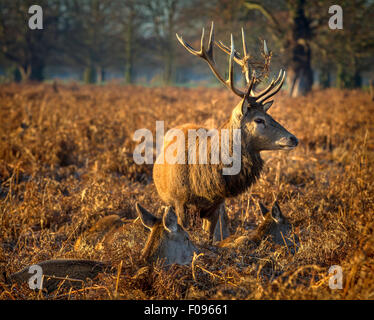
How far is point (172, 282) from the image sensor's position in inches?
109

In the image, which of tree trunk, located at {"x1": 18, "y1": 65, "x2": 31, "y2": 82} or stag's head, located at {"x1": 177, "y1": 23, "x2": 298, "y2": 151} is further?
tree trunk, located at {"x1": 18, "y1": 65, "x2": 31, "y2": 82}

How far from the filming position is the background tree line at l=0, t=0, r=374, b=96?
1817 centimetres

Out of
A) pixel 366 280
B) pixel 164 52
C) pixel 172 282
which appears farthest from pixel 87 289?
pixel 164 52

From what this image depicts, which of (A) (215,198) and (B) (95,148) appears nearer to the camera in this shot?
(A) (215,198)

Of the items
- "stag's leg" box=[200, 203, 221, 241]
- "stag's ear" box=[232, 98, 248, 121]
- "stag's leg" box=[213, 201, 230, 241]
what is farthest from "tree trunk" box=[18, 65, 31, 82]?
"stag's ear" box=[232, 98, 248, 121]

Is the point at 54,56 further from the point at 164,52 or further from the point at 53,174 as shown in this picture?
the point at 53,174

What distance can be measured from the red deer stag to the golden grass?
1.47 ft

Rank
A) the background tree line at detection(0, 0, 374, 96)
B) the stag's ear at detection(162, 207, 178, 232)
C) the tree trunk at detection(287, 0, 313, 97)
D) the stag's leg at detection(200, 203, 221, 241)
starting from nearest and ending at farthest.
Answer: the stag's ear at detection(162, 207, 178, 232)
the stag's leg at detection(200, 203, 221, 241)
the background tree line at detection(0, 0, 374, 96)
the tree trunk at detection(287, 0, 313, 97)

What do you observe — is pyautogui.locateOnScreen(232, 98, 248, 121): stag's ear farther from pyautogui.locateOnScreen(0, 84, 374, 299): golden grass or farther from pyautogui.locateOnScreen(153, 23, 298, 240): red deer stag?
pyautogui.locateOnScreen(0, 84, 374, 299): golden grass

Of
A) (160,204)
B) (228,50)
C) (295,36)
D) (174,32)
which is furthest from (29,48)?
(160,204)

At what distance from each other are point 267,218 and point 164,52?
3677 cm

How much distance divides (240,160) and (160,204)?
1.60 m

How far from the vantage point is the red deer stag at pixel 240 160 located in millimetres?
3941

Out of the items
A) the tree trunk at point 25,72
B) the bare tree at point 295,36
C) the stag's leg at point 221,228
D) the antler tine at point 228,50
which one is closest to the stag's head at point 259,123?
the antler tine at point 228,50
